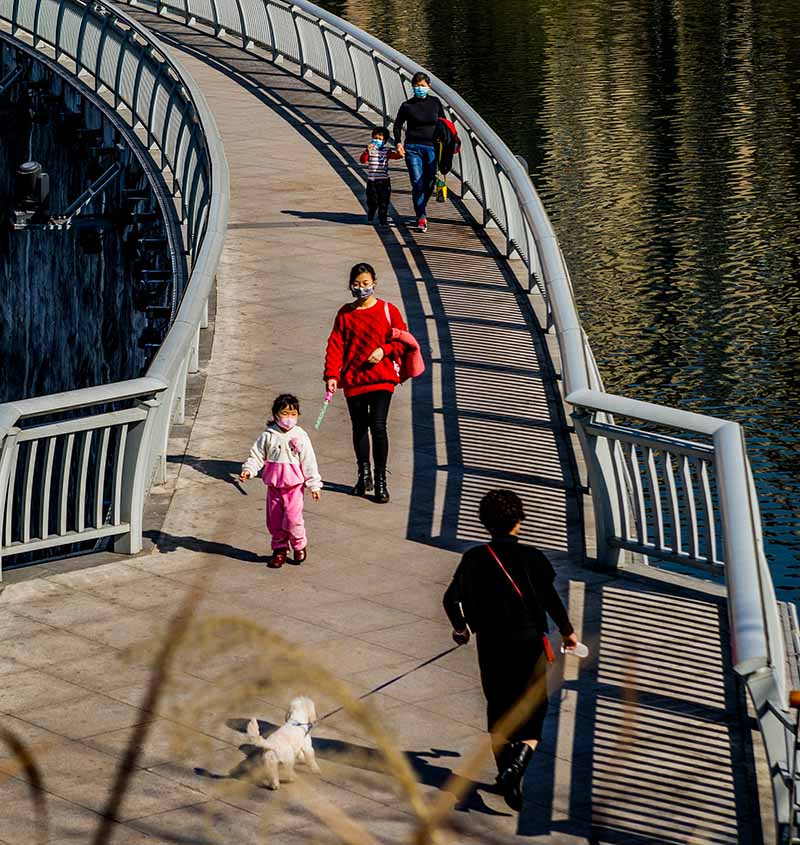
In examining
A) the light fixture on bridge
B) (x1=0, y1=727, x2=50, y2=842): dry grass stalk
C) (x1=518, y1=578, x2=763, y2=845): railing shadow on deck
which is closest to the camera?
(x1=0, y1=727, x2=50, y2=842): dry grass stalk

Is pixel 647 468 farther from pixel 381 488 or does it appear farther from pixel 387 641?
pixel 387 641

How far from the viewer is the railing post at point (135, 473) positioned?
948cm

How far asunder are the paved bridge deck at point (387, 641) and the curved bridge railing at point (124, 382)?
0.38 meters

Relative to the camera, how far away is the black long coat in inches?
282

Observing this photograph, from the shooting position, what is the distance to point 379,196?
1867 centimetres

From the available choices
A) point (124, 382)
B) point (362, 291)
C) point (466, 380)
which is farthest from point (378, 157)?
point (124, 382)

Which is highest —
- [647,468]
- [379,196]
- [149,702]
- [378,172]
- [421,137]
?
[421,137]

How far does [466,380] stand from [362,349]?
111 inches

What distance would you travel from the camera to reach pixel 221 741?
7512 millimetres

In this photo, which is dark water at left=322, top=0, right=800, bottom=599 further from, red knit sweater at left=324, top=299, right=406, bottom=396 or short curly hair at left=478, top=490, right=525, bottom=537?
short curly hair at left=478, top=490, right=525, bottom=537

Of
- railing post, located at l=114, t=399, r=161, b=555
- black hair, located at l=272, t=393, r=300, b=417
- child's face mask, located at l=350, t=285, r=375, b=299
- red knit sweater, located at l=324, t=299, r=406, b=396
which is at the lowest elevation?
railing post, located at l=114, t=399, r=161, b=555

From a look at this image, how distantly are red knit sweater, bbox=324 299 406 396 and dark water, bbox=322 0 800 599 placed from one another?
19.4ft

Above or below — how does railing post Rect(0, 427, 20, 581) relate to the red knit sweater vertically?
below

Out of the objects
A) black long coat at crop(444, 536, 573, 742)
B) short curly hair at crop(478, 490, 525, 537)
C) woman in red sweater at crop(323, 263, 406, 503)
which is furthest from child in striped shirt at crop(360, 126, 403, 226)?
black long coat at crop(444, 536, 573, 742)
